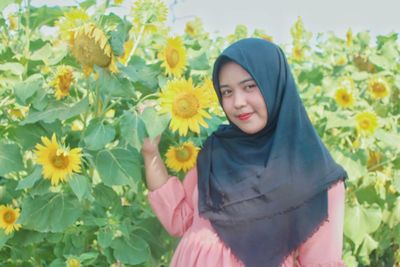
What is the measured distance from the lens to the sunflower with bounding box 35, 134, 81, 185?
177 cm

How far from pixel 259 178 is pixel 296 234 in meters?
0.16

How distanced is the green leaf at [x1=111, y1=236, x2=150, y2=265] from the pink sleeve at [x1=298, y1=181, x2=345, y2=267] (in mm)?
424

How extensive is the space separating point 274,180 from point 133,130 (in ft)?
1.13

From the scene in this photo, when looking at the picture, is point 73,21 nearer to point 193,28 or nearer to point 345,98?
point 345,98

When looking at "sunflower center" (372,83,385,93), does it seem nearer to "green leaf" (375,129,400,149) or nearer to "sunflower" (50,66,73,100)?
"green leaf" (375,129,400,149)

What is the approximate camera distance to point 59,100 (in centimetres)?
193

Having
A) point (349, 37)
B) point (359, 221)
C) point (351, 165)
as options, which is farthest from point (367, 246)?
point (349, 37)

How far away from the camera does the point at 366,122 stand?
2.88 m

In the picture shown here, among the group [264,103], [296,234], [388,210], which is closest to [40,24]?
[264,103]

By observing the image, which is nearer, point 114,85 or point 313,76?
point 114,85

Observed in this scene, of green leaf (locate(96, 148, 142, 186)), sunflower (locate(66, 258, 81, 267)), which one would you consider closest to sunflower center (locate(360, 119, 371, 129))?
green leaf (locate(96, 148, 142, 186))

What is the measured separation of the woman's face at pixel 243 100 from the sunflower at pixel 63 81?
38 centimetres

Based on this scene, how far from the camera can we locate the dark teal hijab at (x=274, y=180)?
5.88ft

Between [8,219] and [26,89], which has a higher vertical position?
[26,89]
